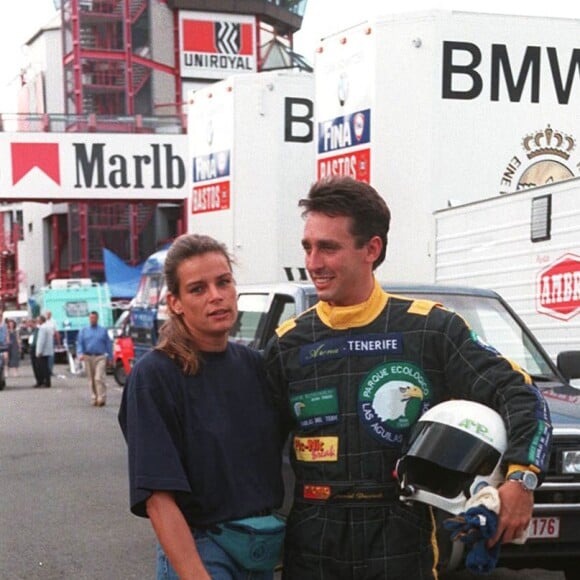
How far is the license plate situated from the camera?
194 inches

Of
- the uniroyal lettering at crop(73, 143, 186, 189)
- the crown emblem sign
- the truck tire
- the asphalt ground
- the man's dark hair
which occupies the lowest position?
the truck tire

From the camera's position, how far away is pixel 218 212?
16.0 meters

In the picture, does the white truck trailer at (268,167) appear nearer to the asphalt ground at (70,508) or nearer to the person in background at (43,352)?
the asphalt ground at (70,508)

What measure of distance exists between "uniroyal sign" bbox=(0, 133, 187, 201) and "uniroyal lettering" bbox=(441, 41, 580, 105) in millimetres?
17438

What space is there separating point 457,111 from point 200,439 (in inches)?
362

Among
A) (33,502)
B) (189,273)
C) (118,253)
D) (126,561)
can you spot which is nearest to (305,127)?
(33,502)

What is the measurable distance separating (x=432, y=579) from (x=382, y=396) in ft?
1.64

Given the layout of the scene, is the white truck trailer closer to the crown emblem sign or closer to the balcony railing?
the crown emblem sign

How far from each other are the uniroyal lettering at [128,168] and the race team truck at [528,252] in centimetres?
1798

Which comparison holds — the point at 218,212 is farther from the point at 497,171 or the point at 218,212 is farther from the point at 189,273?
the point at 189,273

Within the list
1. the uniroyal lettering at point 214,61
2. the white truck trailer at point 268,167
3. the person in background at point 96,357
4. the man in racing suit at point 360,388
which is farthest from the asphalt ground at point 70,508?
the uniroyal lettering at point 214,61

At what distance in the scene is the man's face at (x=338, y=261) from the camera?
105 inches

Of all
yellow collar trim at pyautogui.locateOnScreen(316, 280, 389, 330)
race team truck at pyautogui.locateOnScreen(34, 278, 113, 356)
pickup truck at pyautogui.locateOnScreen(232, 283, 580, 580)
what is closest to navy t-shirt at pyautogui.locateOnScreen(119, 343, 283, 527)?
yellow collar trim at pyautogui.locateOnScreen(316, 280, 389, 330)

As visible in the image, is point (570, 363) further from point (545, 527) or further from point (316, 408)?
point (316, 408)
